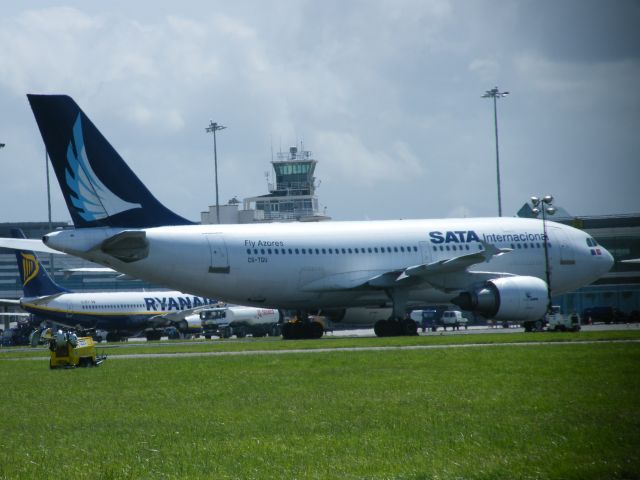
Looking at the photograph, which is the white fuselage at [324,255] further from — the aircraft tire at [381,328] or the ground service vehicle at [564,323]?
the ground service vehicle at [564,323]

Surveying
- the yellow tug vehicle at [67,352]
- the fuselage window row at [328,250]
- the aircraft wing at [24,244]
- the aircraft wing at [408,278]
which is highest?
the aircraft wing at [24,244]

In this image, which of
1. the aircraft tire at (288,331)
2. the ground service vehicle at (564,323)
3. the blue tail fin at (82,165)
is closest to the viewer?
the blue tail fin at (82,165)

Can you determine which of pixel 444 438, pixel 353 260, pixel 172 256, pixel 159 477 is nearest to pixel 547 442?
pixel 444 438

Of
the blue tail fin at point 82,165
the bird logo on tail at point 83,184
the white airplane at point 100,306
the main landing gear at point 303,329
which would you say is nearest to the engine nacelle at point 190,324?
the white airplane at point 100,306

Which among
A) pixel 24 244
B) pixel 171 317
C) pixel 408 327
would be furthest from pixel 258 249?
pixel 171 317

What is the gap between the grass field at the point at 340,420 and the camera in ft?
38.4

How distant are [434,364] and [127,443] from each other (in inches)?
477

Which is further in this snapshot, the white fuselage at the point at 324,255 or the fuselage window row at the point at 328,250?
the fuselage window row at the point at 328,250

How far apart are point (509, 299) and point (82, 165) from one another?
1816cm

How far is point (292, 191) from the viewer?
145m

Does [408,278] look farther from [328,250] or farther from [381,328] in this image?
[328,250]

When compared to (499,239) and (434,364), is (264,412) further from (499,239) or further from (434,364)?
(499,239)

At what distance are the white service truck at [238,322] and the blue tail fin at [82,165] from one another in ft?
124

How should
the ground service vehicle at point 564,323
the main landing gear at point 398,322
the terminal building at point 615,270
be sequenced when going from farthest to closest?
the terminal building at point 615,270 → the main landing gear at point 398,322 → the ground service vehicle at point 564,323
